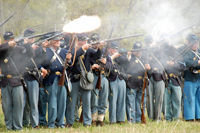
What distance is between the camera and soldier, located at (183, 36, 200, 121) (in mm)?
8741

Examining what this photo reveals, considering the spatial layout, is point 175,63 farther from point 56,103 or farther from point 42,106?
point 42,106

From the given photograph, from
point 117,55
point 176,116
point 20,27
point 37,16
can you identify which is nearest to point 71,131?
point 117,55

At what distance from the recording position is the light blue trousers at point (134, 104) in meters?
8.41

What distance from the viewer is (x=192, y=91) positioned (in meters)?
8.85

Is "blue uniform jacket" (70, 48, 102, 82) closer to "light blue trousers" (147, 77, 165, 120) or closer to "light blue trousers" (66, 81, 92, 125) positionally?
"light blue trousers" (66, 81, 92, 125)

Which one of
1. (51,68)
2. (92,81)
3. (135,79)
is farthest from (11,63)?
(135,79)

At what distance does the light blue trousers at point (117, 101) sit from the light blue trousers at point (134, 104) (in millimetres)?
185

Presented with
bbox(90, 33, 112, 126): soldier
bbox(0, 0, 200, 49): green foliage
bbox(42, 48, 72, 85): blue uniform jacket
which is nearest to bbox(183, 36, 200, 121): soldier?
bbox(0, 0, 200, 49): green foliage

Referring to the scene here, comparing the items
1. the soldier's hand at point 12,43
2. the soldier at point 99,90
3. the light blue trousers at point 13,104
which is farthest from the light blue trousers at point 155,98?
the soldier's hand at point 12,43

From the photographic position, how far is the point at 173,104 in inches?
348

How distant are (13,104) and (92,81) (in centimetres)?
202

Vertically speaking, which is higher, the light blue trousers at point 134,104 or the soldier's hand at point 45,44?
the soldier's hand at point 45,44

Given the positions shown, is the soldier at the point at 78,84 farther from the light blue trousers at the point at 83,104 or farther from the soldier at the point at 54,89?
the soldier at the point at 54,89

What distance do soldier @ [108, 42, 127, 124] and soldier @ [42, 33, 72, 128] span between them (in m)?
1.63
